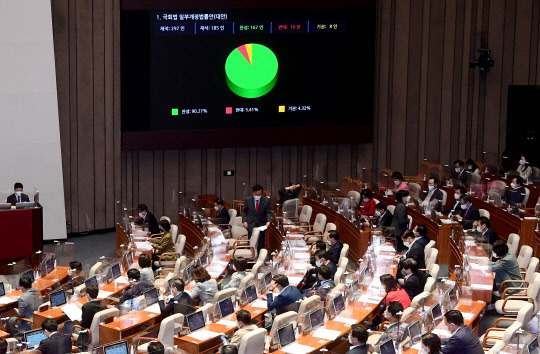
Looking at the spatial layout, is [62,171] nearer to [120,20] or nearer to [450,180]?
[120,20]

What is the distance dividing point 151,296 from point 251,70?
738cm

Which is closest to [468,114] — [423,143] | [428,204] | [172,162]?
[423,143]

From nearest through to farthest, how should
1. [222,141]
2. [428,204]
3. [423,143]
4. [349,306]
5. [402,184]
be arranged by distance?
[349,306]
[428,204]
[402,184]
[222,141]
[423,143]

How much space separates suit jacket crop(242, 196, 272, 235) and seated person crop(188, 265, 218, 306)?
3.81 m

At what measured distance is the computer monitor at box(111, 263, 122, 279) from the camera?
1164 centimetres

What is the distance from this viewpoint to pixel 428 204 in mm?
14539

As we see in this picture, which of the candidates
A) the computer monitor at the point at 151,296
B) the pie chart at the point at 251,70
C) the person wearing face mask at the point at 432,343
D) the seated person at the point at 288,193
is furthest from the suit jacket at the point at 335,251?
the pie chart at the point at 251,70

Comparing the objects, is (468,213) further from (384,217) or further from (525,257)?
(525,257)

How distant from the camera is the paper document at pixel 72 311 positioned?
33.1ft

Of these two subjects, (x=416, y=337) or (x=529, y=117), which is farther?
(x=529, y=117)

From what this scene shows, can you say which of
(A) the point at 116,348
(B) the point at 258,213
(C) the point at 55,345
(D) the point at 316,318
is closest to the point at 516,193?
(B) the point at 258,213

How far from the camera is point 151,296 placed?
10328 millimetres

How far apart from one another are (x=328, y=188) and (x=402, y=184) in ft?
6.85

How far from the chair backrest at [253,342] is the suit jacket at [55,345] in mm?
1746
